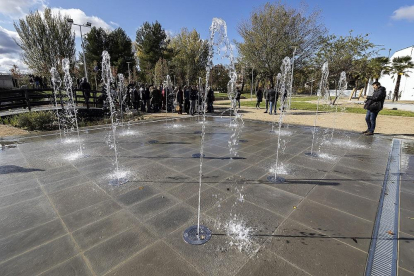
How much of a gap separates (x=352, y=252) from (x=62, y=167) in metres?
5.55

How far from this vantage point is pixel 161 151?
5.97m

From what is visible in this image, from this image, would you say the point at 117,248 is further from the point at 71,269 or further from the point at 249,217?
the point at 249,217

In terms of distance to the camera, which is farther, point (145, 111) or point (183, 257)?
point (145, 111)

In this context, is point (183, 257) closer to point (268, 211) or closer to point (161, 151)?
point (268, 211)

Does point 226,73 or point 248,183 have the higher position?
point 226,73

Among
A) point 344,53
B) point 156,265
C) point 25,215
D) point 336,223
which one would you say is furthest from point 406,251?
point 344,53

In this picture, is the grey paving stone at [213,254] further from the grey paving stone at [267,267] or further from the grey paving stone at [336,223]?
the grey paving stone at [336,223]

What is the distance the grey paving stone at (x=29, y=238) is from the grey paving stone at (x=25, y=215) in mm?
120

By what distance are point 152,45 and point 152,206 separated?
131 ft

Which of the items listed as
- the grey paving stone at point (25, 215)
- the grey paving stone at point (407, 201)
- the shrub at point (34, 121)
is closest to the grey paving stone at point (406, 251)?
the grey paving stone at point (407, 201)

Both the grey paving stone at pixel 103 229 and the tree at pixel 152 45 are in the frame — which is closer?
the grey paving stone at pixel 103 229

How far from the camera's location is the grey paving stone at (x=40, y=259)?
207 centimetres

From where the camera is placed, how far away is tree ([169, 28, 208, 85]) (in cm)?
3803

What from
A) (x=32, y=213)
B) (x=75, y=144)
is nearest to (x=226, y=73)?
(x=75, y=144)
